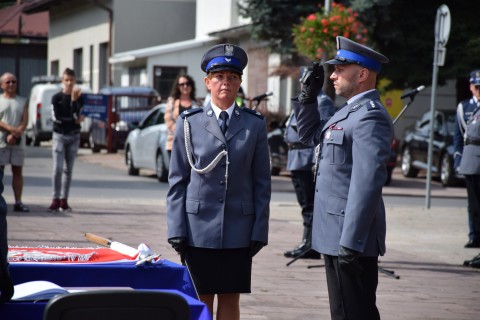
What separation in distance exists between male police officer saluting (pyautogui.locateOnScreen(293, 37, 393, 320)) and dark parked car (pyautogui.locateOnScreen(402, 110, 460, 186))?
19.0m

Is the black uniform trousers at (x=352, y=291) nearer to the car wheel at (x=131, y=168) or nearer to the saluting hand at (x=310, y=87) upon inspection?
the saluting hand at (x=310, y=87)

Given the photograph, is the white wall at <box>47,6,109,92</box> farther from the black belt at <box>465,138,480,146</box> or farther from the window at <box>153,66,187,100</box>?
the black belt at <box>465,138,480,146</box>

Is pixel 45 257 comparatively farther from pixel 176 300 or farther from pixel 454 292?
pixel 454 292

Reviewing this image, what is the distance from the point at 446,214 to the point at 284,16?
44.6 ft

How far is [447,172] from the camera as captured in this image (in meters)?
24.6

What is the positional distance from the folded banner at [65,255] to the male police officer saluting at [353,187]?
1.17 meters

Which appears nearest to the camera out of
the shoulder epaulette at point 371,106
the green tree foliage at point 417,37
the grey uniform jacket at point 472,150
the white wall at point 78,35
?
the shoulder epaulette at point 371,106

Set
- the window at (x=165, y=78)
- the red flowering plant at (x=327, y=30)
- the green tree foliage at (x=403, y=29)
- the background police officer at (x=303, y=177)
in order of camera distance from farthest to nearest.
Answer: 1. the window at (x=165, y=78)
2. the green tree foliage at (x=403, y=29)
3. the red flowering plant at (x=327, y=30)
4. the background police officer at (x=303, y=177)

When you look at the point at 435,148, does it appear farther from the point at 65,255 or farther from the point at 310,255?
the point at 65,255

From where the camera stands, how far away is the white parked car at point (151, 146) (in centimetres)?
2200

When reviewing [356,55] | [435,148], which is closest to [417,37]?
[435,148]

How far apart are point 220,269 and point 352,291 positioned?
28.9 inches

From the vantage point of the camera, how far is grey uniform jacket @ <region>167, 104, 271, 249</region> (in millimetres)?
5727

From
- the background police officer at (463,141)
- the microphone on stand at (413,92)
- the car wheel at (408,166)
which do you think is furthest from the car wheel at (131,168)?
the microphone on stand at (413,92)
